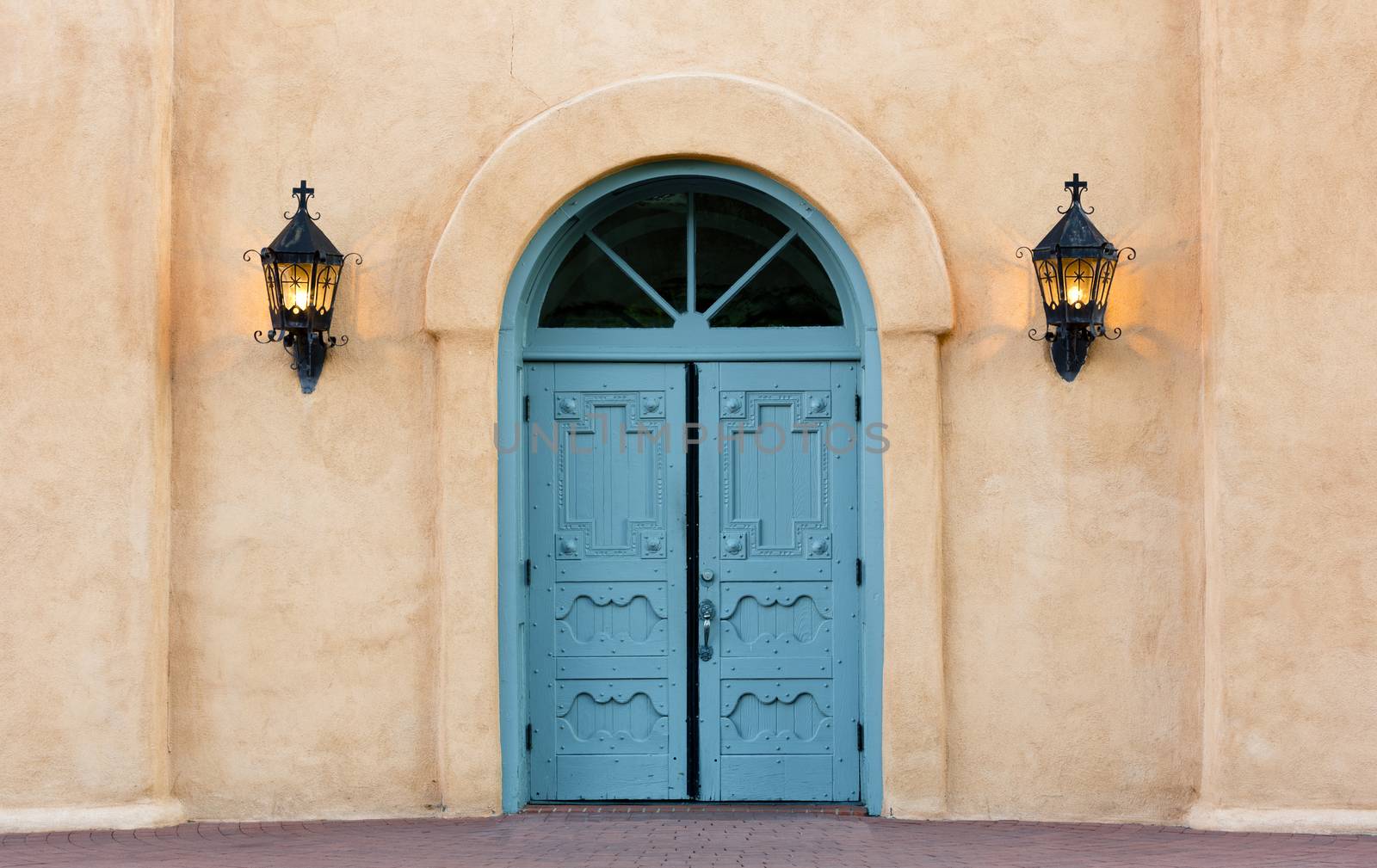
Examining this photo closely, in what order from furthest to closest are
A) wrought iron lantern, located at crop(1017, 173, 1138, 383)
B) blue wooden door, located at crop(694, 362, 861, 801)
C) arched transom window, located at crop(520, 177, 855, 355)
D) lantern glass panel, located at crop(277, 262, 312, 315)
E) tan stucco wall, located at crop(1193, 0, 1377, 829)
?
1. arched transom window, located at crop(520, 177, 855, 355)
2. blue wooden door, located at crop(694, 362, 861, 801)
3. lantern glass panel, located at crop(277, 262, 312, 315)
4. wrought iron lantern, located at crop(1017, 173, 1138, 383)
5. tan stucco wall, located at crop(1193, 0, 1377, 829)

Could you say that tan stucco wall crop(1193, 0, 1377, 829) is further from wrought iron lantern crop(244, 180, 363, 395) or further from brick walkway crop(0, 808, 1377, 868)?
wrought iron lantern crop(244, 180, 363, 395)

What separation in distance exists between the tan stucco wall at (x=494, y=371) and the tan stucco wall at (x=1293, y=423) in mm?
23

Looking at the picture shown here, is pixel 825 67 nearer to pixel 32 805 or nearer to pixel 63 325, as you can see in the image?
pixel 63 325

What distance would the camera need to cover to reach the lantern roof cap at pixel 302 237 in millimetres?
6184

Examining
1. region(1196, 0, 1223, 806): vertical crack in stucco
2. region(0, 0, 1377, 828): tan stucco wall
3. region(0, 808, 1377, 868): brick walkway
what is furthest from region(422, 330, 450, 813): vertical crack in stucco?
region(1196, 0, 1223, 806): vertical crack in stucco

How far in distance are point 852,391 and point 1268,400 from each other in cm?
192

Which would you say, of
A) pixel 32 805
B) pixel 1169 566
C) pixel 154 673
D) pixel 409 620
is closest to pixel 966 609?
pixel 1169 566

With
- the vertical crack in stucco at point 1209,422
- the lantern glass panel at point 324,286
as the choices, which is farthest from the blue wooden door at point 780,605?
the lantern glass panel at point 324,286

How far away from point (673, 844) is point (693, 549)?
1.51 m

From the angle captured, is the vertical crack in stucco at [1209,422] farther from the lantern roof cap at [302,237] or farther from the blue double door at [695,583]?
the lantern roof cap at [302,237]

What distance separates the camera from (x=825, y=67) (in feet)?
21.2

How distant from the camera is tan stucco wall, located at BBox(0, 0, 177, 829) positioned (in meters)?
6.15

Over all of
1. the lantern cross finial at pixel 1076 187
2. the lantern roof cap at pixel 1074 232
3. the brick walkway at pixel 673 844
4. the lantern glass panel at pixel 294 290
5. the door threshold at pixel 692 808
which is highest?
the lantern cross finial at pixel 1076 187

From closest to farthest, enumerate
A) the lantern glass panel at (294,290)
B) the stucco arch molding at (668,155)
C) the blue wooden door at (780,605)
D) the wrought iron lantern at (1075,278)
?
the wrought iron lantern at (1075,278) → the lantern glass panel at (294,290) → the stucco arch molding at (668,155) → the blue wooden door at (780,605)
